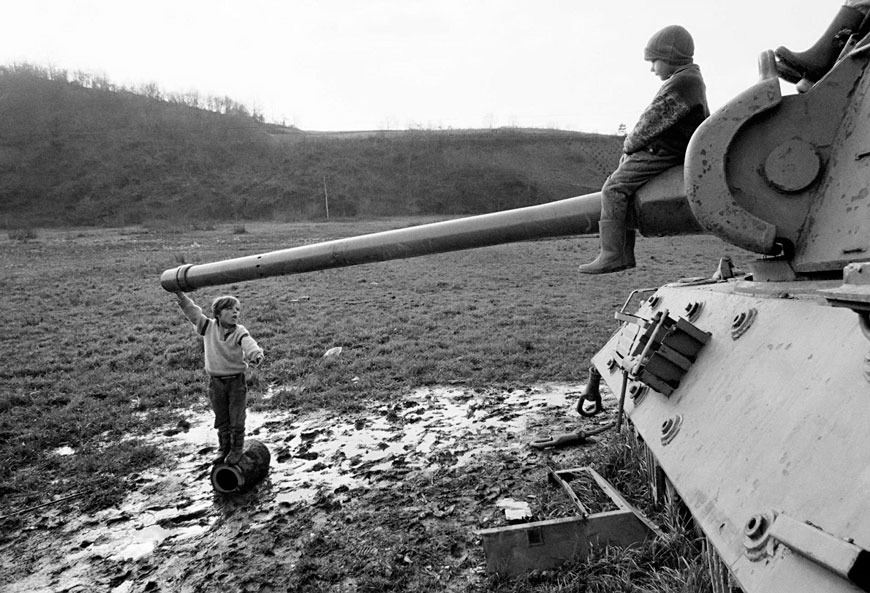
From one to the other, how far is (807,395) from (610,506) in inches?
99.8

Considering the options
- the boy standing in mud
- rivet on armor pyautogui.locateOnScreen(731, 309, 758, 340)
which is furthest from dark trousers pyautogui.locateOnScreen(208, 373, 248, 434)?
rivet on armor pyautogui.locateOnScreen(731, 309, 758, 340)

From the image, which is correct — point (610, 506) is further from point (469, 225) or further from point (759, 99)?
point (759, 99)

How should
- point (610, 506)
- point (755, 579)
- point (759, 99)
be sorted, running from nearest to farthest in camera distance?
1. point (755, 579)
2. point (759, 99)
3. point (610, 506)

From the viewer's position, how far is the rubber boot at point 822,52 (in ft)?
9.07

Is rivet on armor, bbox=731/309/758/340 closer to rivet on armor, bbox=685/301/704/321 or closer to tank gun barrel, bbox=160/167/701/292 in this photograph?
rivet on armor, bbox=685/301/704/321

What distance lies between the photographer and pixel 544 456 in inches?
213

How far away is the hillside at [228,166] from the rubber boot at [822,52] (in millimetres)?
38556

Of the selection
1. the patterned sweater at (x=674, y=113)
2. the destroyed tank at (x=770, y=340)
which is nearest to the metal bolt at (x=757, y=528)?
the destroyed tank at (x=770, y=340)

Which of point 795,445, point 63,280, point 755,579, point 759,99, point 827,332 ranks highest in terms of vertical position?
point 759,99

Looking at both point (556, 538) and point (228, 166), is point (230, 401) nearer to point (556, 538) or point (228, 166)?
point (556, 538)

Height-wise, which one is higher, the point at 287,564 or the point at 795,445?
the point at 795,445

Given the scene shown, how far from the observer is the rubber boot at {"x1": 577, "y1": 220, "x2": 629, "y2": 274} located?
3.23 m

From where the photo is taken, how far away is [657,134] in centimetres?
307

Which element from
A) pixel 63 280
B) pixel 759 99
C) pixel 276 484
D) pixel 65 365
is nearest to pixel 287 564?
pixel 276 484
